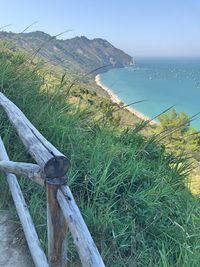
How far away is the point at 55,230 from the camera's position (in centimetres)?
152

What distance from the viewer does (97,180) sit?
2.62 meters

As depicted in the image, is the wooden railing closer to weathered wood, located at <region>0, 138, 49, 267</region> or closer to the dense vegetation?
weathered wood, located at <region>0, 138, 49, 267</region>

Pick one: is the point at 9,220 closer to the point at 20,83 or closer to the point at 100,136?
the point at 100,136

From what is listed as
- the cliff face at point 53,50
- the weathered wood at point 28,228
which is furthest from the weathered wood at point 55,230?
the cliff face at point 53,50

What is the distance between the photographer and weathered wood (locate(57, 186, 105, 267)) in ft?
3.94

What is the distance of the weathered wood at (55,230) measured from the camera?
4.71ft

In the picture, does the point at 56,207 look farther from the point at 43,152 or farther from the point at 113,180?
the point at 113,180

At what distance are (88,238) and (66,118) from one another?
2075mm

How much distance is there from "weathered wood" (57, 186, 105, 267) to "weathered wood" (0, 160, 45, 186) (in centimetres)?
14

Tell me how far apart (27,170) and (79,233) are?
1.66 feet

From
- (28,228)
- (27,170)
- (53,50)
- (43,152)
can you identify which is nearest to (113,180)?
(28,228)

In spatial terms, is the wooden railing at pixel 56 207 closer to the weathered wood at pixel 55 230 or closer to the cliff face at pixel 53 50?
the weathered wood at pixel 55 230

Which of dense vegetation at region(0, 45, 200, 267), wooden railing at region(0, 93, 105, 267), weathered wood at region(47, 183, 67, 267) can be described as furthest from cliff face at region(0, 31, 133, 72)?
weathered wood at region(47, 183, 67, 267)

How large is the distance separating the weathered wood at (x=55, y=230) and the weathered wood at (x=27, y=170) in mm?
84
